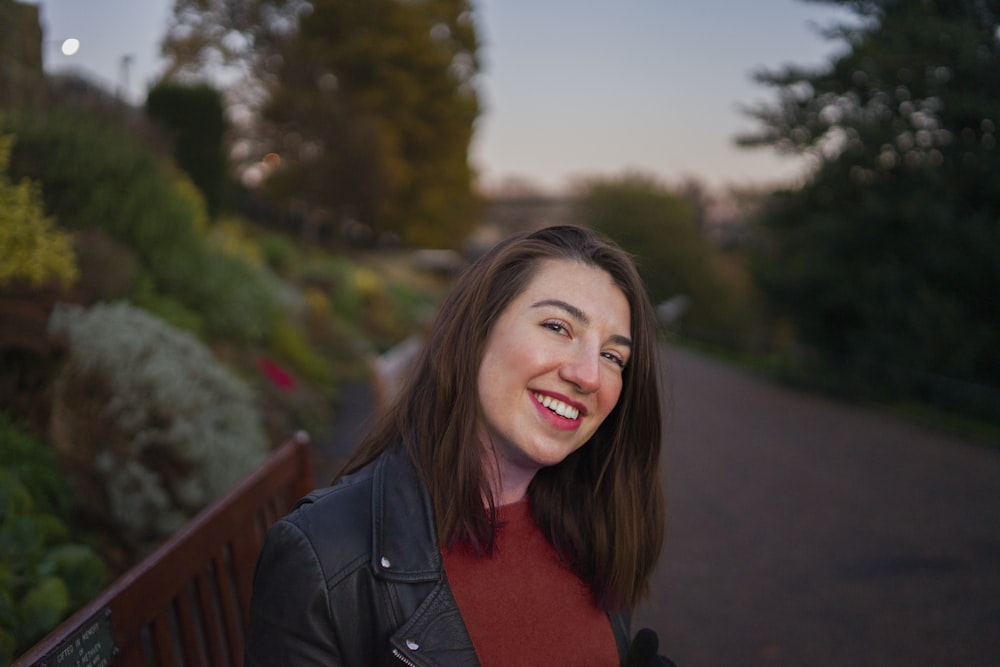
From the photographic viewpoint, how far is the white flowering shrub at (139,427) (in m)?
4.09

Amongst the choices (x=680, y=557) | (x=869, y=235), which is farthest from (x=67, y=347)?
(x=869, y=235)

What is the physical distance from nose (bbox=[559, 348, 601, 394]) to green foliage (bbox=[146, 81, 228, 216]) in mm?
13300

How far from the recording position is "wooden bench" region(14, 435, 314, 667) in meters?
1.82

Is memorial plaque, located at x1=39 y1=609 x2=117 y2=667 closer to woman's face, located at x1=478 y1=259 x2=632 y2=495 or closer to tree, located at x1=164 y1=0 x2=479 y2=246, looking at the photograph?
woman's face, located at x1=478 y1=259 x2=632 y2=495

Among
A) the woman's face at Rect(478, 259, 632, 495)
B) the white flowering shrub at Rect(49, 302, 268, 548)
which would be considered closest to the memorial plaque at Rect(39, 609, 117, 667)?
the woman's face at Rect(478, 259, 632, 495)

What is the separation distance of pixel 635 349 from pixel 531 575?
Result: 60 cm

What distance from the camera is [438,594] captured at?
179cm

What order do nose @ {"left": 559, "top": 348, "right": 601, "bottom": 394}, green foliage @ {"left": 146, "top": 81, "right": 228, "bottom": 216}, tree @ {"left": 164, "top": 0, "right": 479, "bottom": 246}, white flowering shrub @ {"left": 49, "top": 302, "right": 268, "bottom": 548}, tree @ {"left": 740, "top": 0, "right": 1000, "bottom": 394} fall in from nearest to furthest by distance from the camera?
nose @ {"left": 559, "top": 348, "right": 601, "bottom": 394}
white flowering shrub @ {"left": 49, "top": 302, "right": 268, "bottom": 548}
tree @ {"left": 740, "top": 0, "right": 1000, "bottom": 394}
green foliage @ {"left": 146, "top": 81, "right": 228, "bottom": 216}
tree @ {"left": 164, "top": 0, "right": 479, "bottom": 246}

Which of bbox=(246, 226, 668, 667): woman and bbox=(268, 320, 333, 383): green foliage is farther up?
bbox=(246, 226, 668, 667): woman

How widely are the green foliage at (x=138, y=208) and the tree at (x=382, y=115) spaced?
688 inches

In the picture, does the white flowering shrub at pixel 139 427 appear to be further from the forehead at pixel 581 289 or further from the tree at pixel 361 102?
the tree at pixel 361 102

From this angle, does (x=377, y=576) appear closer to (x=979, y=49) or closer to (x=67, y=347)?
(x=67, y=347)

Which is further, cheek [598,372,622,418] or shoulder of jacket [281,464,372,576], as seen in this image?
cheek [598,372,622,418]

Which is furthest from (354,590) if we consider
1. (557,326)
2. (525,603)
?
(557,326)
